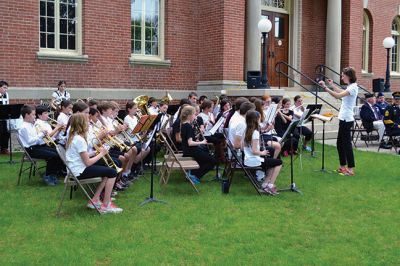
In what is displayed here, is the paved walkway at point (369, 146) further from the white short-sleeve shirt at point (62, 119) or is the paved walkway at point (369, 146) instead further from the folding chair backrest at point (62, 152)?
the folding chair backrest at point (62, 152)

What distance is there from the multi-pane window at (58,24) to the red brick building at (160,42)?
0.03 m

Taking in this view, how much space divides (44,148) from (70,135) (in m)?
2.55

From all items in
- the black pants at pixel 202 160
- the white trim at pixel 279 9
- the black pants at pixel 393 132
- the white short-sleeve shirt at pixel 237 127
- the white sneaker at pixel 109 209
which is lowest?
the white sneaker at pixel 109 209

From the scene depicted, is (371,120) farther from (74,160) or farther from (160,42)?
(74,160)

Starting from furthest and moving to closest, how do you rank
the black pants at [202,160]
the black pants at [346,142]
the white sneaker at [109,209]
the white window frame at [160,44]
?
the white window frame at [160,44]
the black pants at [346,142]
the black pants at [202,160]
the white sneaker at [109,209]

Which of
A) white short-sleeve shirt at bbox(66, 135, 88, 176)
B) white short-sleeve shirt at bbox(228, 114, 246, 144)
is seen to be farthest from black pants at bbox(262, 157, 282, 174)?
white short-sleeve shirt at bbox(66, 135, 88, 176)

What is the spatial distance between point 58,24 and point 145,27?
3006 mm

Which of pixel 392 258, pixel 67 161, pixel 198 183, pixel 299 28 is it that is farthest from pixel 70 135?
pixel 299 28

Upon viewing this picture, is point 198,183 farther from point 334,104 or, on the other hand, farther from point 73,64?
point 334,104

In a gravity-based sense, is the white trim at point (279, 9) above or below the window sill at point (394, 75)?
above

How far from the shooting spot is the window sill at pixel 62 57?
14258mm

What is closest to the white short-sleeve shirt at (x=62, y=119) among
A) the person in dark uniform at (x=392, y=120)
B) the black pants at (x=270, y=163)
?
the black pants at (x=270, y=163)

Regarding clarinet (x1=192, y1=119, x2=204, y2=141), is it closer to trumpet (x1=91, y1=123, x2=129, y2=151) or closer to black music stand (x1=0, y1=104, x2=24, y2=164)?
trumpet (x1=91, y1=123, x2=129, y2=151)

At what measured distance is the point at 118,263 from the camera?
17.3 feet
